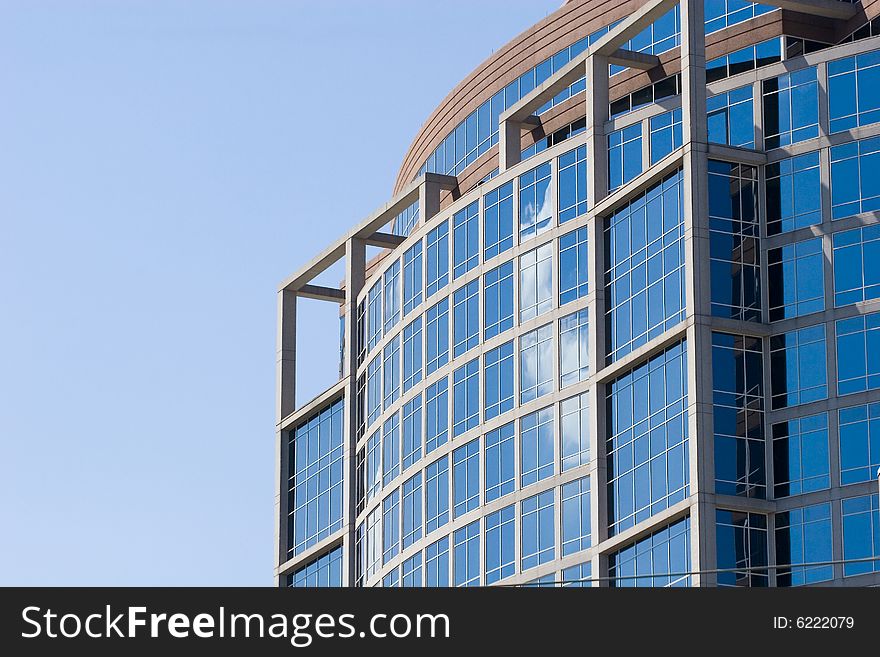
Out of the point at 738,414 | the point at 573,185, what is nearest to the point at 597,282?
the point at 573,185

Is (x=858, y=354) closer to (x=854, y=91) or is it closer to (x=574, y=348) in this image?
(x=854, y=91)

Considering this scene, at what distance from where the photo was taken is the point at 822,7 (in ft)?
258

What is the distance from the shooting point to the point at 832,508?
72.1 meters

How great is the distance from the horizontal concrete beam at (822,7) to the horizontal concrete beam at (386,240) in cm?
2743

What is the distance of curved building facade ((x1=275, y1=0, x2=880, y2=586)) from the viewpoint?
73.2 meters

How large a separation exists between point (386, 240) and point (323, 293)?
253 inches

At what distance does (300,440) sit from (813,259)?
1440 inches

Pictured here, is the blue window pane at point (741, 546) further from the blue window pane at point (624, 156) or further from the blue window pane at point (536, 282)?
the blue window pane at point (624, 156)

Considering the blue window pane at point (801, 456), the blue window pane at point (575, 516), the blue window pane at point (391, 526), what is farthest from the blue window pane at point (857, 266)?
the blue window pane at point (391, 526)

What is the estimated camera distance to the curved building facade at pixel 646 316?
73.2 meters

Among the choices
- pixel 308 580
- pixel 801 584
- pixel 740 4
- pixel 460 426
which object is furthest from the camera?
pixel 308 580

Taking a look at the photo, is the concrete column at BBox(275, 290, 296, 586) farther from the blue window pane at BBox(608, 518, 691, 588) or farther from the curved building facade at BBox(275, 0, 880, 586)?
the blue window pane at BBox(608, 518, 691, 588)
